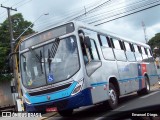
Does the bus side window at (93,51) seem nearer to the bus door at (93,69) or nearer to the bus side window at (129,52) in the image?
the bus door at (93,69)

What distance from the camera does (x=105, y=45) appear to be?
11641 millimetres

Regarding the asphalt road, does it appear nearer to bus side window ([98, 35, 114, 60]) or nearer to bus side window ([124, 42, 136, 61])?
bus side window ([98, 35, 114, 60])

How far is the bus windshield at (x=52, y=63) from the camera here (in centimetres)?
934

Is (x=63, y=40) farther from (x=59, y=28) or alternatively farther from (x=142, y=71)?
(x=142, y=71)

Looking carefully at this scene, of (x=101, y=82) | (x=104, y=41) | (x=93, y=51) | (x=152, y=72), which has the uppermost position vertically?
(x=104, y=41)

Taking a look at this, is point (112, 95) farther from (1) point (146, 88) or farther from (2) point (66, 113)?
(1) point (146, 88)

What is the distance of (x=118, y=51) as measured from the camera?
511 inches

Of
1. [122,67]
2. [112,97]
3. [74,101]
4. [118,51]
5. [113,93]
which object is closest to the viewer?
[74,101]

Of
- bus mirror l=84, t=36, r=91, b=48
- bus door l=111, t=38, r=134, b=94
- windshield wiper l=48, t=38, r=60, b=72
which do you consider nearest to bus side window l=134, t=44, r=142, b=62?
bus door l=111, t=38, r=134, b=94

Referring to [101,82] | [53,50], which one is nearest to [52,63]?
[53,50]

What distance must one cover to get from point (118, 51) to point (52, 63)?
13.9 ft

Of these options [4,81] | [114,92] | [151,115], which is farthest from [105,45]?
[4,81]

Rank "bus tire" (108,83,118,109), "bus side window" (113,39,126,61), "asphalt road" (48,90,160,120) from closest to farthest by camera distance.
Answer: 1. "asphalt road" (48,90,160,120)
2. "bus tire" (108,83,118,109)
3. "bus side window" (113,39,126,61)

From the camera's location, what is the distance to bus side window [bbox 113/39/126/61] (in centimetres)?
1269
